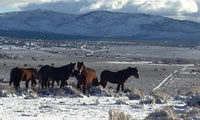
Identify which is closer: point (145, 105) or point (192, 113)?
point (192, 113)

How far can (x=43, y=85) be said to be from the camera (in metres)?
21.8

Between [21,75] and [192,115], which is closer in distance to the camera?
[192,115]

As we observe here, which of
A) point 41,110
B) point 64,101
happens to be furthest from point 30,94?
point 41,110

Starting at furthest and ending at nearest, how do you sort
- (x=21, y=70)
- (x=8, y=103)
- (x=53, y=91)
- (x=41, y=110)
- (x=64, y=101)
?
(x=21, y=70)
(x=53, y=91)
(x=64, y=101)
(x=8, y=103)
(x=41, y=110)

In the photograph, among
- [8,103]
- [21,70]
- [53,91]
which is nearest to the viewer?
[8,103]

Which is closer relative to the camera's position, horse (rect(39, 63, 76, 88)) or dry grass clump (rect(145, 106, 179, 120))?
dry grass clump (rect(145, 106, 179, 120))

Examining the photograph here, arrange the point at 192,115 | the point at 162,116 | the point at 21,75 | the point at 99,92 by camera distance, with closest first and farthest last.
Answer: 1. the point at 162,116
2. the point at 192,115
3. the point at 99,92
4. the point at 21,75

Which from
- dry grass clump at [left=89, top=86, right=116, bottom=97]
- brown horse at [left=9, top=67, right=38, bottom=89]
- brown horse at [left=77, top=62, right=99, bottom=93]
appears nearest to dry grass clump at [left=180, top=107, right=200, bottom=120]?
dry grass clump at [left=89, top=86, right=116, bottom=97]

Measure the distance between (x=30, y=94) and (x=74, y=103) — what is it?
1995mm

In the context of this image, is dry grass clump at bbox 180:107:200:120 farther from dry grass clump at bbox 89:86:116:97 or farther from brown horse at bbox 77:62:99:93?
brown horse at bbox 77:62:99:93

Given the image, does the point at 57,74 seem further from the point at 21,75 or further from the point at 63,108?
the point at 63,108

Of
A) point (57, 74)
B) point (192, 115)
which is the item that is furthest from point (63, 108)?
point (57, 74)

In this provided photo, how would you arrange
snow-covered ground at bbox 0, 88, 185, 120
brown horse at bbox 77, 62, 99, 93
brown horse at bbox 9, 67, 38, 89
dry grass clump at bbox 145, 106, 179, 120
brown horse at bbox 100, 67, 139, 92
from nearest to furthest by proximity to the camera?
dry grass clump at bbox 145, 106, 179, 120, snow-covered ground at bbox 0, 88, 185, 120, brown horse at bbox 77, 62, 99, 93, brown horse at bbox 100, 67, 139, 92, brown horse at bbox 9, 67, 38, 89

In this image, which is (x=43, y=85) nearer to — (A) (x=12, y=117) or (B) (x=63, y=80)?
(B) (x=63, y=80)
